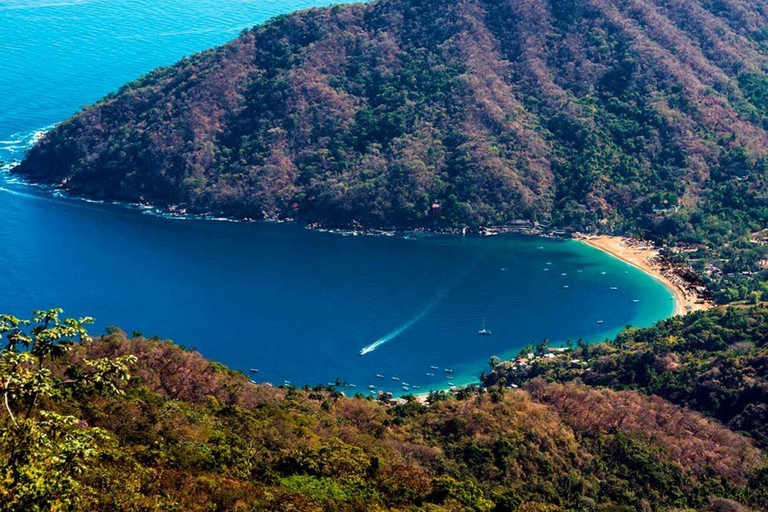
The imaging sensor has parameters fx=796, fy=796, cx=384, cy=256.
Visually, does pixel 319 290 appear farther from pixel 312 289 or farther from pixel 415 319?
pixel 415 319

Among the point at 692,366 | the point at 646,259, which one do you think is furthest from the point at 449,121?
the point at 692,366

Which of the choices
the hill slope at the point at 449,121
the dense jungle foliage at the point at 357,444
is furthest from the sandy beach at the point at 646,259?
the dense jungle foliage at the point at 357,444

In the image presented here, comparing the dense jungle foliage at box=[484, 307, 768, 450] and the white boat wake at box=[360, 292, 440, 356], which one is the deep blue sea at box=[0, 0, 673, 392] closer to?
the white boat wake at box=[360, 292, 440, 356]

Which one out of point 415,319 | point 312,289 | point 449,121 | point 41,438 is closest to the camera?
point 41,438

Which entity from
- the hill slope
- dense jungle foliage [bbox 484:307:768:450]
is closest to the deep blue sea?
dense jungle foliage [bbox 484:307:768:450]

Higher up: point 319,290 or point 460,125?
point 460,125

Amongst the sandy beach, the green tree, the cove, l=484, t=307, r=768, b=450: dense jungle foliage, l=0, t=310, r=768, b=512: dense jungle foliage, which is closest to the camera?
the green tree

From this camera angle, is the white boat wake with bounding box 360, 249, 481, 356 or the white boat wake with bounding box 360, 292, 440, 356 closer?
the white boat wake with bounding box 360, 292, 440, 356
